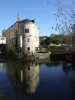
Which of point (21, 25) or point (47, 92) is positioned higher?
point (21, 25)

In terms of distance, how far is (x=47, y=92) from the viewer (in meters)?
19.0

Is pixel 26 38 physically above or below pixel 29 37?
below

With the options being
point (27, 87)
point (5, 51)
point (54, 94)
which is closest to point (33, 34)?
point (5, 51)

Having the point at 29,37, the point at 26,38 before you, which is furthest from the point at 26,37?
the point at 29,37

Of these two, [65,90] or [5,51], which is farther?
[5,51]

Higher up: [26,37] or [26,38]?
[26,37]

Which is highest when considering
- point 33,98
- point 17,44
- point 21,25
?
point 21,25

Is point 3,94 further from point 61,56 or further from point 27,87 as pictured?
point 61,56

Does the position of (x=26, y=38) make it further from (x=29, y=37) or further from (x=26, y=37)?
(x=29, y=37)

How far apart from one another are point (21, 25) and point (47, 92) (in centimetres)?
3356

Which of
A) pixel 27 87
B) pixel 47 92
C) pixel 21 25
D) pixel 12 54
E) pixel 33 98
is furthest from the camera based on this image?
pixel 12 54

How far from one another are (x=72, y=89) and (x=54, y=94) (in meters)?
2.34

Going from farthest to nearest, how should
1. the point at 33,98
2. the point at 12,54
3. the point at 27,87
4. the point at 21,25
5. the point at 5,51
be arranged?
the point at 5,51 < the point at 12,54 < the point at 21,25 < the point at 27,87 < the point at 33,98

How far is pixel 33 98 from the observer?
17219 millimetres
